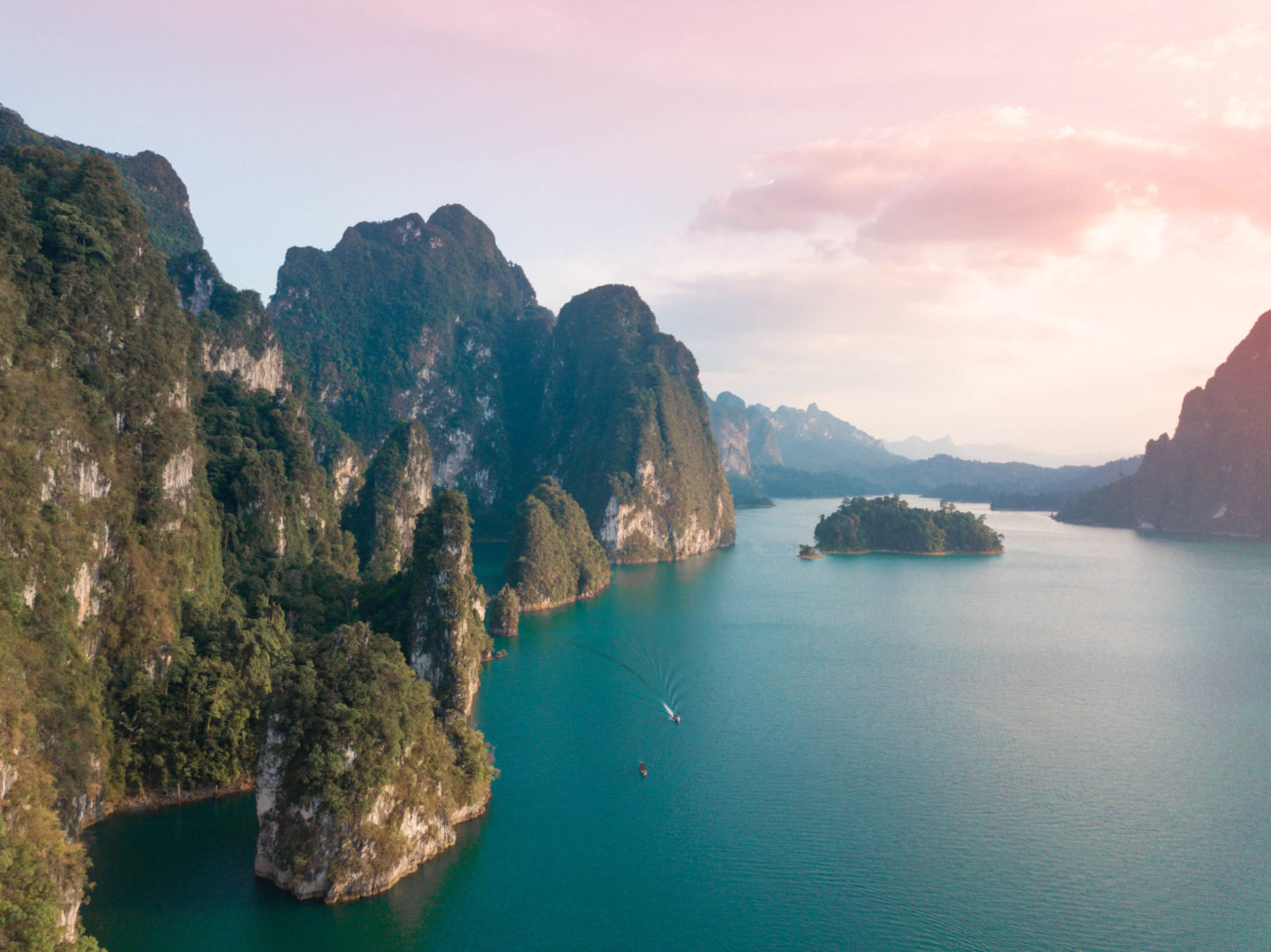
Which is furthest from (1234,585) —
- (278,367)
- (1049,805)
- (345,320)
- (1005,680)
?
(345,320)

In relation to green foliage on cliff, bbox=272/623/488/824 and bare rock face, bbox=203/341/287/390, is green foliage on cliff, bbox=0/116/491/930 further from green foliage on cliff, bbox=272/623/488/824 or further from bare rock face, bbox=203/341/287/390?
bare rock face, bbox=203/341/287/390

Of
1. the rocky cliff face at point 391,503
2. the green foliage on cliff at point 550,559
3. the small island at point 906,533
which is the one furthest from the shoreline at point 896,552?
the rocky cliff face at point 391,503

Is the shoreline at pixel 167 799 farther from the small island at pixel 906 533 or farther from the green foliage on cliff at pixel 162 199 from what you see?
the small island at pixel 906 533

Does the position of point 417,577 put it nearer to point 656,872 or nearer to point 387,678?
point 387,678

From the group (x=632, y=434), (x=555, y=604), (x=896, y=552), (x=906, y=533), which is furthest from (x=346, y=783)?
(x=906, y=533)

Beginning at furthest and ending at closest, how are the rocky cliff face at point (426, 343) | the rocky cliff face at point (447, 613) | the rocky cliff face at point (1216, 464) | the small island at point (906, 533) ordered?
the rocky cliff face at point (1216, 464), the rocky cliff face at point (426, 343), the small island at point (906, 533), the rocky cliff face at point (447, 613)

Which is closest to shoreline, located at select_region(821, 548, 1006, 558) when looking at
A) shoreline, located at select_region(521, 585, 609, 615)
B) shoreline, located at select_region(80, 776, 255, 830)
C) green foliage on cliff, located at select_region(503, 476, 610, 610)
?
green foliage on cliff, located at select_region(503, 476, 610, 610)

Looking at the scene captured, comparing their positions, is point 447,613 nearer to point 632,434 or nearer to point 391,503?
point 391,503
